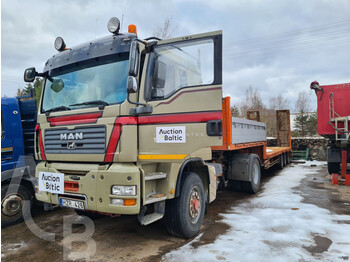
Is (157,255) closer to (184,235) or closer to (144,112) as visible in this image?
(184,235)

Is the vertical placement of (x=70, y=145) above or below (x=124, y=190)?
above

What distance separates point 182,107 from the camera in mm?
3447

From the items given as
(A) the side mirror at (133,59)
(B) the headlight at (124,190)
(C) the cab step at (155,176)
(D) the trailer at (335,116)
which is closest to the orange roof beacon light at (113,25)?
(A) the side mirror at (133,59)

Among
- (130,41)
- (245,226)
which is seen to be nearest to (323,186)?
(245,226)

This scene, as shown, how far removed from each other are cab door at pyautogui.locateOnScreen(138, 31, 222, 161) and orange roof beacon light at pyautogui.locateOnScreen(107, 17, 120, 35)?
63cm

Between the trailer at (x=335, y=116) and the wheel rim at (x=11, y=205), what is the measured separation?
7.86 m

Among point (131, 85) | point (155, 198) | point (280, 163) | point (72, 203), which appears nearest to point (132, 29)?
point (131, 85)

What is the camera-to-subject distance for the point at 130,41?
11.1ft

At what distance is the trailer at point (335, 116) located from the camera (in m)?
7.44

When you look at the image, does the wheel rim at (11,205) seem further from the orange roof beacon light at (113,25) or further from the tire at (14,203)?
the orange roof beacon light at (113,25)

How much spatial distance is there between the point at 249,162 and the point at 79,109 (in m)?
4.43

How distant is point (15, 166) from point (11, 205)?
70cm

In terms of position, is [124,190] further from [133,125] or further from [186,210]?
[186,210]

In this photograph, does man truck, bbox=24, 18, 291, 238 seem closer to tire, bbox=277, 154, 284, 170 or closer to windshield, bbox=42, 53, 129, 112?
windshield, bbox=42, 53, 129, 112
